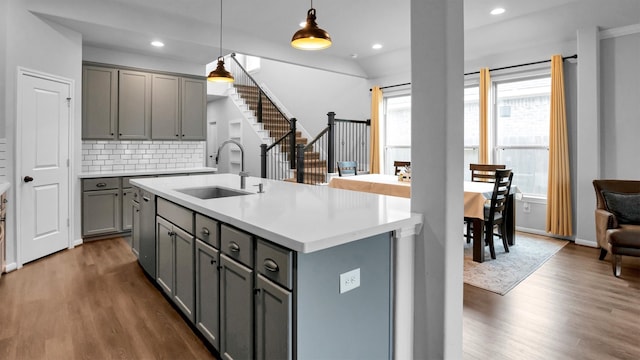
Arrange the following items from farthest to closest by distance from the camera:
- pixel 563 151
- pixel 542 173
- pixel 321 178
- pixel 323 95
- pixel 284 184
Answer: pixel 323 95 → pixel 321 178 → pixel 542 173 → pixel 563 151 → pixel 284 184

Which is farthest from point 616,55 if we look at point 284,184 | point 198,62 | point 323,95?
point 198,62

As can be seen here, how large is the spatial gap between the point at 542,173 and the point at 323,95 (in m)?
4.77

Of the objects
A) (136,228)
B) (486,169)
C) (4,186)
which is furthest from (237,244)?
(486,169)

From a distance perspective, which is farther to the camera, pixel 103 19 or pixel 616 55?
pixel 616 55

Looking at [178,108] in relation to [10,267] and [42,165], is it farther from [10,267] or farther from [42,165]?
[10,267]

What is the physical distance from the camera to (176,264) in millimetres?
2688

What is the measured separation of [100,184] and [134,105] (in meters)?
1.30

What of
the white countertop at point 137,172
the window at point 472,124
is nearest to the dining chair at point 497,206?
the window at point 472,124

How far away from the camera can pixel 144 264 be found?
353 cm

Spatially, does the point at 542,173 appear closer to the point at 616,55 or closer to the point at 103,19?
the point at 616,55

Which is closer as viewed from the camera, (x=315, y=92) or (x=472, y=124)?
(x=472, y=124)

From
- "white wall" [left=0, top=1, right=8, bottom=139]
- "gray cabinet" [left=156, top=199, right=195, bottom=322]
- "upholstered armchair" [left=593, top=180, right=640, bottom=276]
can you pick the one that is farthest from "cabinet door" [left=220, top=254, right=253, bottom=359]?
"upholstered armchair" [left=593, top=180, right=640, bottom=276]

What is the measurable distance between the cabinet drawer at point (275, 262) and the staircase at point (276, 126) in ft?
17.6

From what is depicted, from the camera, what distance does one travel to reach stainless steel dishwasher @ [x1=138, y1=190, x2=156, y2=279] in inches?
127
